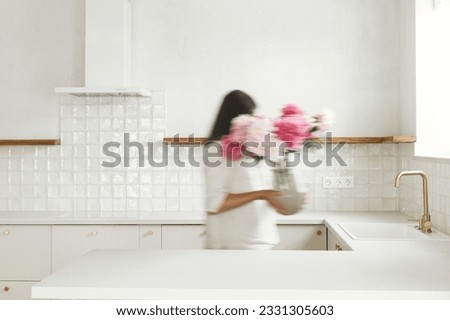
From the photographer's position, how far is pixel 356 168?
3.70m

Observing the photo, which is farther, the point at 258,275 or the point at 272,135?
the point at 272,135

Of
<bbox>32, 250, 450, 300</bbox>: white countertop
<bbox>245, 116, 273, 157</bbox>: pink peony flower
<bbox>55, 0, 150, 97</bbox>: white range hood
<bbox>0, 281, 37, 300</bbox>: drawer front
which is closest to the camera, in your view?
<bbox>32, 250, 450, 300</bbox>: white countertop

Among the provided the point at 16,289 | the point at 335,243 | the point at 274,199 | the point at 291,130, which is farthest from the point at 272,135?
the point at 16,289

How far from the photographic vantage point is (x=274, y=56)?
3.69 meters

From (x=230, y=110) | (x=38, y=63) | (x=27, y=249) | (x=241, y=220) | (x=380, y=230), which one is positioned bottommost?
(x=27, y=249)

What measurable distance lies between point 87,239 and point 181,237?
60 centimetres

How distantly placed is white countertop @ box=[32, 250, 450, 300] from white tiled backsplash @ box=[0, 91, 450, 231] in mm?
1672

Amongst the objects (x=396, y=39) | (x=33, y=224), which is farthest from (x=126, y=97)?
(x=396, y=39)

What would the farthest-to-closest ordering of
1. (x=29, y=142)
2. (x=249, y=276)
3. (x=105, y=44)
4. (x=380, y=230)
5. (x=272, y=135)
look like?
(x=29, y=142)
(x=105, y=44)
(x=380, y=230)
(x=272, y=135)
(x=249, y=276)

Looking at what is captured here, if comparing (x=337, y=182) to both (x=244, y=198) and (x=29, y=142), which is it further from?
(x=29, y=142)

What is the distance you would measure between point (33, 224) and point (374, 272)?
90.5 inches

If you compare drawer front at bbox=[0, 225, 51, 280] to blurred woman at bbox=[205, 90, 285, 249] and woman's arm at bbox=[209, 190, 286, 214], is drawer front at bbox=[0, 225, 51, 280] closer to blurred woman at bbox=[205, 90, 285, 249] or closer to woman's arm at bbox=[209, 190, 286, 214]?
blurred woman at bbox=[205, 90, 285, 249]

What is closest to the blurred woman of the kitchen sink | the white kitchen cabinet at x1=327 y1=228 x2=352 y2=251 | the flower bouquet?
the flower bouquet

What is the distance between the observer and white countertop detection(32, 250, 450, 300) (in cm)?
154
